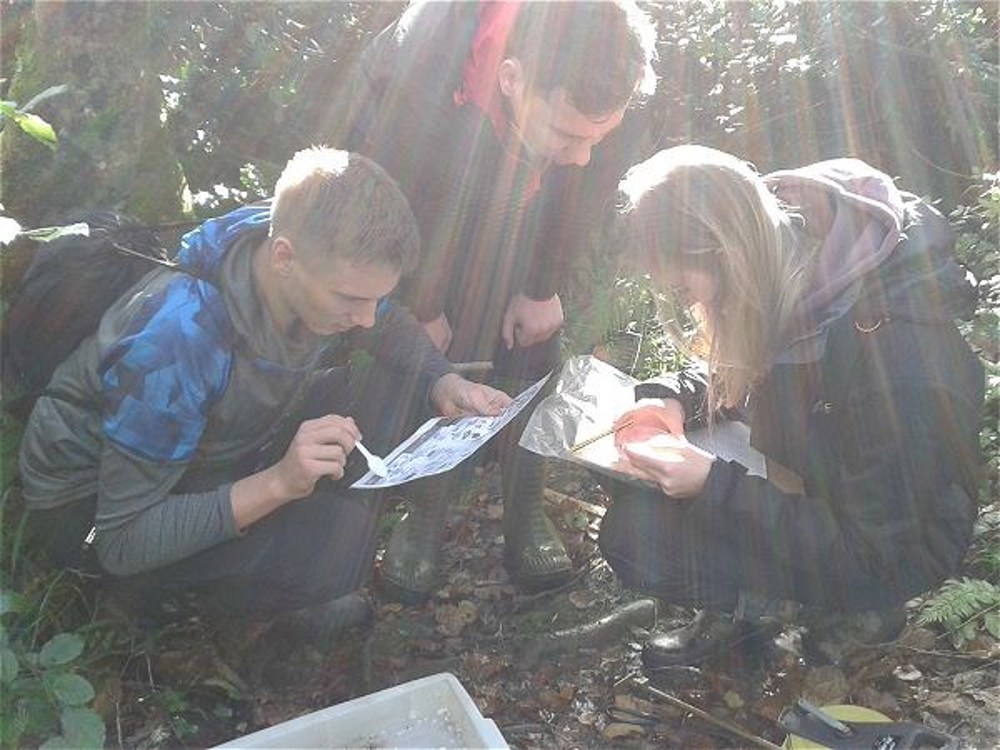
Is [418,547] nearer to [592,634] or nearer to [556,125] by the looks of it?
[592,634]

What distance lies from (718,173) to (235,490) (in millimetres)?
1296

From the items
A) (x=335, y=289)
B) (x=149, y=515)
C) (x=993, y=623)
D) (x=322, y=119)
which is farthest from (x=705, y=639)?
(x=322, y=119)

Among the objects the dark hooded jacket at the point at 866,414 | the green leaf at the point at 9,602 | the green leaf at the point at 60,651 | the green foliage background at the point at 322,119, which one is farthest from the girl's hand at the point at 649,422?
the green leaf at the point at 9,602

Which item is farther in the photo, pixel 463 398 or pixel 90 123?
pixel 90 123

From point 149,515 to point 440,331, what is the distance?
43.1 inches

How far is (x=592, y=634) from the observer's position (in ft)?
9.38

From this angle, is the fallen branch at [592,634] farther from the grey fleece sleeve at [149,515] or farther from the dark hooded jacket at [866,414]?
the grey fleece sleeve at [149,515]

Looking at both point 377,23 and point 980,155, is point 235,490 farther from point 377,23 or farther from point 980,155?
point 980,155

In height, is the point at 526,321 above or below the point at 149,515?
above

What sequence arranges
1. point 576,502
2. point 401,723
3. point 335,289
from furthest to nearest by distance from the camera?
point 576,502
point 335,289
point 401,723

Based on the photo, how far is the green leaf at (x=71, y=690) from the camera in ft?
6.70

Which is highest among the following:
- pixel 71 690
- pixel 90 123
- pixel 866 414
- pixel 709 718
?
pixel 90 123

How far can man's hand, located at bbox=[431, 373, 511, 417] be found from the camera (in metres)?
2.55

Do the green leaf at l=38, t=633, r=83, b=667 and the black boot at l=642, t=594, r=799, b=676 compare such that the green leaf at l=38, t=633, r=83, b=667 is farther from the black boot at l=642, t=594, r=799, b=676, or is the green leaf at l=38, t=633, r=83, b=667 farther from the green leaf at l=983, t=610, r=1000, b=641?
the green leaf at l=983, t=610, r=1000, b=641
